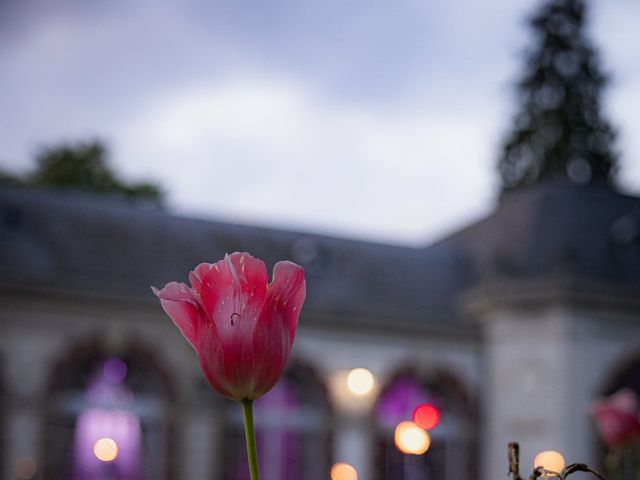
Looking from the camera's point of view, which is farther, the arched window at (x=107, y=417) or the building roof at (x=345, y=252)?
the building roof at (x=345, y=252)

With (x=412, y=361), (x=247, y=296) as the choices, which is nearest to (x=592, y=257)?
(x=412, y=361)

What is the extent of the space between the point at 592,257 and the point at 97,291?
26.5 ft

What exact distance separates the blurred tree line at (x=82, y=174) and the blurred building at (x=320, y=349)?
29.3 ft

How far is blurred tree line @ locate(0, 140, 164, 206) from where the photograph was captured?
2747cm

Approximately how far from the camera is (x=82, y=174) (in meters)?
27.8

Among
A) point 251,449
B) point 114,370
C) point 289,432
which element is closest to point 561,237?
point 289,432

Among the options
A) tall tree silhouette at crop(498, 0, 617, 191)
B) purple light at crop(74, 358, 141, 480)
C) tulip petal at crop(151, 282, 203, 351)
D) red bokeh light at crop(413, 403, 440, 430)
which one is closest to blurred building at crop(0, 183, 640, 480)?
purple light at crop(74, 358, 141, 480)

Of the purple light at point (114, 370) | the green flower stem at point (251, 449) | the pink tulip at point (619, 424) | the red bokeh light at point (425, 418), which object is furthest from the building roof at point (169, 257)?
the green flower stem at point (251, 449)

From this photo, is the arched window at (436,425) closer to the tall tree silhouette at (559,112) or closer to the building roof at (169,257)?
the building roof at (169,257)

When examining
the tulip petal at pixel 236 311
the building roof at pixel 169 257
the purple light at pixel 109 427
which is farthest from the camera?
the building roof at pixel 169 257

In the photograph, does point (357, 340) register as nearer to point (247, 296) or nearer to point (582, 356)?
point (582, 356)

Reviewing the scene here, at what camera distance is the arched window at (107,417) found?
1644 cm

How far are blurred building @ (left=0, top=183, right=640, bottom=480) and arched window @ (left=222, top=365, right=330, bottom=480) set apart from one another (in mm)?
29

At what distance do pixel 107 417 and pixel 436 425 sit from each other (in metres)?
5.34
